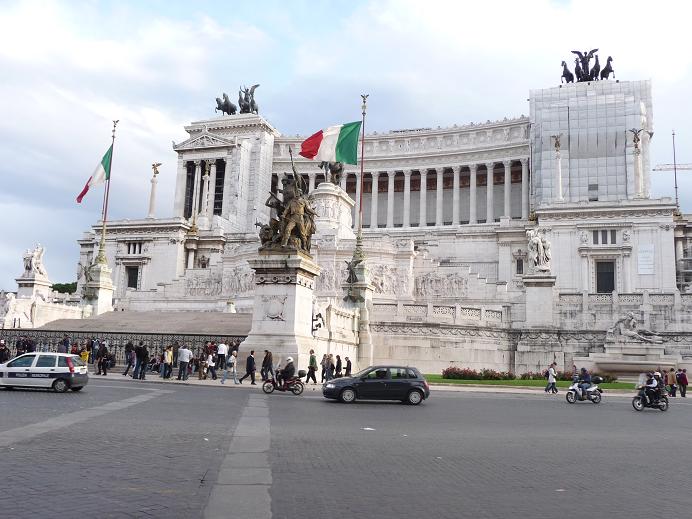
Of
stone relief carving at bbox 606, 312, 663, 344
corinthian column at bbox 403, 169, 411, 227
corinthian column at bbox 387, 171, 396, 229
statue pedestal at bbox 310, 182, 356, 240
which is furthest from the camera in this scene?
corinthian column at bbox 387, 171, 396, 229

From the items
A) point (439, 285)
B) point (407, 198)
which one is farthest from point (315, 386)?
point (407, 198)

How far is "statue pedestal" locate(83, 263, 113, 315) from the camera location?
51438 mm

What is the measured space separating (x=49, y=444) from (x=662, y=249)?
61717 millimetres

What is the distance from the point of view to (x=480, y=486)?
855 centimetres

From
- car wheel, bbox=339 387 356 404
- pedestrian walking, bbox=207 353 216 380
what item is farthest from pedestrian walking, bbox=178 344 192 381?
car wheel, bbox=339 387 356 404

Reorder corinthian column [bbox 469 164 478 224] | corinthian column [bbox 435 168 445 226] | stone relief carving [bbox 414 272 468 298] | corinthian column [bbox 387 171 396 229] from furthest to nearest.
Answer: corinthian column [bbox 387 171 396 229] → corinthian column [bbox 435 168 445 226] → corinthian column [bbox 469 164 478 224] → stone relief carving [bbox 414 272 468 298]

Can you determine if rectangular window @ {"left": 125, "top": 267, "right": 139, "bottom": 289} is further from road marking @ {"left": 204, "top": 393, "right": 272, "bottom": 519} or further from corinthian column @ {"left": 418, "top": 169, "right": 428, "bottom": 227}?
Answer: road marking @ {"left": 204, "top": 393, "right": 272, "bottom": 519}

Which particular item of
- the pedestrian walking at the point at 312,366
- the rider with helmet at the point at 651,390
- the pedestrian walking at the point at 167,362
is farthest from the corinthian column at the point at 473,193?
the rider with helmet at the point at 651,390

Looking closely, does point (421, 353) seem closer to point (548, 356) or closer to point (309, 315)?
point (548, 356)

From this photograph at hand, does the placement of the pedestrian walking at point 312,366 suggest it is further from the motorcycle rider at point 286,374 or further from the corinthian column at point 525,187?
the corinthian column at point 525,187

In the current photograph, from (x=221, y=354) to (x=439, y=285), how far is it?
30.4 m

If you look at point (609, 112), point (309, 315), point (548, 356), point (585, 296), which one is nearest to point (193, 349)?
point (309, 315)

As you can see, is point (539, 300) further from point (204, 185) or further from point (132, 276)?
point (204, 185)

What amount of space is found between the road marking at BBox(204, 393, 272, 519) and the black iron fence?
18609 mm
